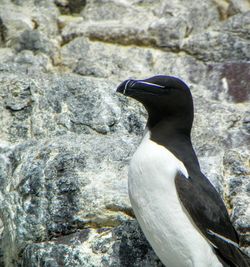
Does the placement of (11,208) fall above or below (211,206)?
below

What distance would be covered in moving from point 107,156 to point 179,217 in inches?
34.0

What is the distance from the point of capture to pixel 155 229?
586cm

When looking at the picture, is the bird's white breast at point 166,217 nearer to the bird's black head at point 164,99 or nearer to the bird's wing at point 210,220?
the bird's wing at point 210,220

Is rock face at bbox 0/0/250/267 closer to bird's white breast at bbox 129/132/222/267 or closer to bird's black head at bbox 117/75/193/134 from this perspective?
bird's white breast at bbox 129/132/222/267

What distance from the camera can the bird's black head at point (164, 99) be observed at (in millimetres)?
6109

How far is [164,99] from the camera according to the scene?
6.17 m

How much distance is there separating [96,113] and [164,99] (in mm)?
1271

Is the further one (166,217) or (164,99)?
(164,99)

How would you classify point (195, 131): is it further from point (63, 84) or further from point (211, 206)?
point (211, 206)

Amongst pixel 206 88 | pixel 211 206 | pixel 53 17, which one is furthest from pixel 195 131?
pixel 53 17

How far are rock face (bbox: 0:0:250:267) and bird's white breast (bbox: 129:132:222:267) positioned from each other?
0.93 ft

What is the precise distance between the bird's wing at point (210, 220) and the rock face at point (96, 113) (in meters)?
0.40

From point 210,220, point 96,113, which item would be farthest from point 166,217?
point 96,113

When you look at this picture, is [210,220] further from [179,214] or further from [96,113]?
[96,113]
